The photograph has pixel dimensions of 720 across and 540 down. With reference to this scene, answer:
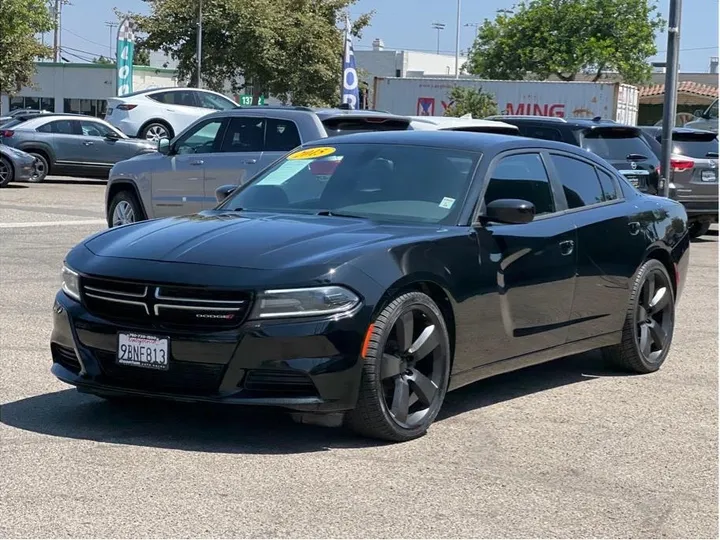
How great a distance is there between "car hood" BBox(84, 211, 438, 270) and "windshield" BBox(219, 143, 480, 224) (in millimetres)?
233

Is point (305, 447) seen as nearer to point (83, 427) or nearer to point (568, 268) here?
point (83, 427)

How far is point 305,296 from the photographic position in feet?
18.9

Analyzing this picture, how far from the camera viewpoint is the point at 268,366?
5.72 m

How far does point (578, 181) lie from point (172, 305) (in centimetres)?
314

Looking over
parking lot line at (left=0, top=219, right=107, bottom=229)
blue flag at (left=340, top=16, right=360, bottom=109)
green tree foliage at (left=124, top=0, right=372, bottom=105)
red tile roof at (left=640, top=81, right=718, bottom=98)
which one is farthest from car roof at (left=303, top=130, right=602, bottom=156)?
red tile roof at (left=640, top=81, right=718, bottom=98)

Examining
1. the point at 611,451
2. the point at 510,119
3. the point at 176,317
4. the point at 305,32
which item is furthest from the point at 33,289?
the point at 305,32

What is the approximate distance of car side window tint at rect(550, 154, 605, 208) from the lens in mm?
7758

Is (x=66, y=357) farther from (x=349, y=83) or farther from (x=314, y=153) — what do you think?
(x=349, y=83)

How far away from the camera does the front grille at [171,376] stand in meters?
5.79

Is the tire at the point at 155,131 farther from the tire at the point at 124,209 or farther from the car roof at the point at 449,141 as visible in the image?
the car roof at the point at 449,141

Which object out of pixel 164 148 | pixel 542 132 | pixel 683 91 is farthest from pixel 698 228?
pixel 683 91

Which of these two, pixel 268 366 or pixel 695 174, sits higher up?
pixel 695 174

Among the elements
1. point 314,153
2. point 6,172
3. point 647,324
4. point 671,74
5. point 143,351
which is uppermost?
point 671,74

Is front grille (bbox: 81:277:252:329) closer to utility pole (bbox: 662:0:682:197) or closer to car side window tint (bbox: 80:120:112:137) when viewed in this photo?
utility pole (bbox: 662:0:682:197)
